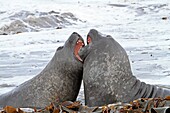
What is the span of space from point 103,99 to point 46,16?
13.7m

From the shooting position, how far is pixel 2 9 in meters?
20.8

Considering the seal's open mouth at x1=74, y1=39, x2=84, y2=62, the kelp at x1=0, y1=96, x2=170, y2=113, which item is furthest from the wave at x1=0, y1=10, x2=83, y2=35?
the kelp at x1=0, y1=96, x2=170, y2=113

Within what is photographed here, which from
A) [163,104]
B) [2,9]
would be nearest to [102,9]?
[2,9]

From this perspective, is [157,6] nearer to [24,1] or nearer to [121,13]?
[121,13]

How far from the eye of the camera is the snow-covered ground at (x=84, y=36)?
26.2ft

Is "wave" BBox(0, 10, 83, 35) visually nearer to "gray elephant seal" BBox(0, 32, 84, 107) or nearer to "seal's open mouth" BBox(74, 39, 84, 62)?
"gray elephant seal" BBox(0, 32, 84, 107)

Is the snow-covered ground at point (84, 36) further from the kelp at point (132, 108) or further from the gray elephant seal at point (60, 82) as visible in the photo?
the kelp at point (132, 108)

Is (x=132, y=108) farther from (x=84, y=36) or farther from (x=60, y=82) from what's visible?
(x=84, y=36)

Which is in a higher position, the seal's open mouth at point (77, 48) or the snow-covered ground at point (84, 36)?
the seal's open mouth at point (77, 48)

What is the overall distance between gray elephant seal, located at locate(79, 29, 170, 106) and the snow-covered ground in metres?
0.77

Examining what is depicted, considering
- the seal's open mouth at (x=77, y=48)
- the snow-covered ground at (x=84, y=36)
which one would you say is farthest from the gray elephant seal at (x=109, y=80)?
the snow-covered ground at (x=84, y=36)

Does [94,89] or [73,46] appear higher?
[73,46]

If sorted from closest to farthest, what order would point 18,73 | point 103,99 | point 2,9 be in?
1. point 103,99
2. point 18,73
3. point 2,9

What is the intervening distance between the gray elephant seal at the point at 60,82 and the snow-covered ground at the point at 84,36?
1.75ft
